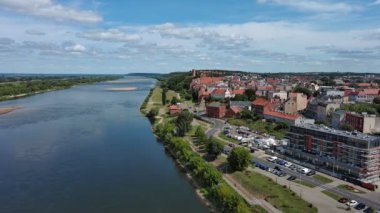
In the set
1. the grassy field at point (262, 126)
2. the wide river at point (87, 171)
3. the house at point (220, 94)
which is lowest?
the wide river at point (87, 171)

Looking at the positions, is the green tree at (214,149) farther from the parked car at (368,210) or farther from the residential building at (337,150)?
the parked car at (368,210)

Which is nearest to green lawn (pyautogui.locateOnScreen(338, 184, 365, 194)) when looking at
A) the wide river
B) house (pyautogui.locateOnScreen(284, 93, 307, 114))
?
the wide river

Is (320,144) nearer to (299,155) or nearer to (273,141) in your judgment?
(299,155)

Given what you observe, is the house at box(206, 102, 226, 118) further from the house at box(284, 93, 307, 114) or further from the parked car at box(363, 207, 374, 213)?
the parked car at box(363, 207, 374, 213)

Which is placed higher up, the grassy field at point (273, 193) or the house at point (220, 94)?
the house at point (220, 94)

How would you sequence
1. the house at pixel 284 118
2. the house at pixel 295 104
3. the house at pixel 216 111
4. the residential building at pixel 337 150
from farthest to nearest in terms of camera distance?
1. the house at pixel 216 111
2. the house at pixel 295 104
3. the house at pixel 284 118
4. the residential building at pixel 337 150

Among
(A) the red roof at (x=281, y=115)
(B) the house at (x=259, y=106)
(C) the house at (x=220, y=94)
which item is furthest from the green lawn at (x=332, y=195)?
(C) the house at (x=220, y=94)
